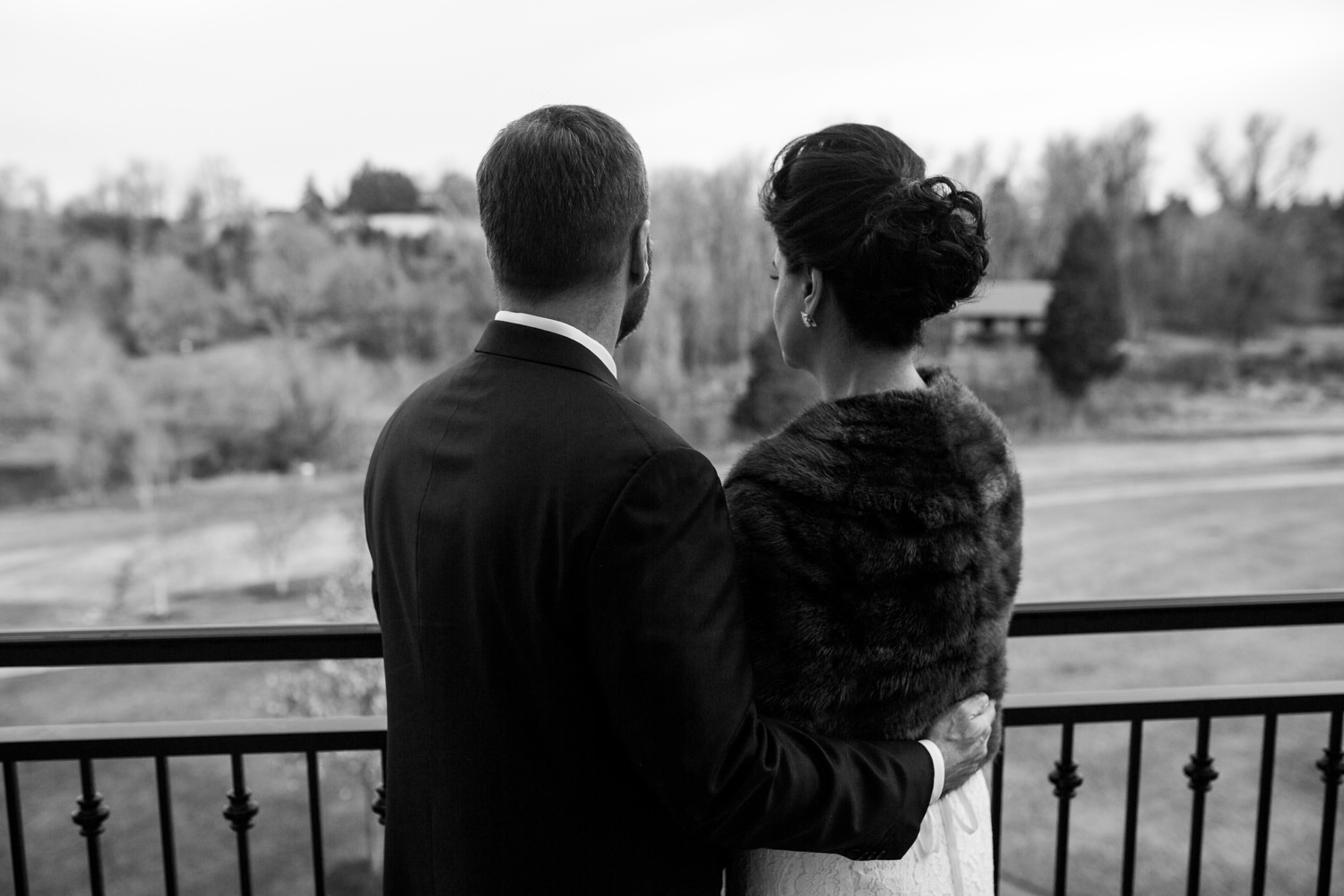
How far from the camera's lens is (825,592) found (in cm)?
96

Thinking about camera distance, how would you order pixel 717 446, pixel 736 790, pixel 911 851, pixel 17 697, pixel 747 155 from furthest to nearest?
pixel 747 155
pixel 717 446
pixel 17 697
pixel 911 851
pixel 736 790

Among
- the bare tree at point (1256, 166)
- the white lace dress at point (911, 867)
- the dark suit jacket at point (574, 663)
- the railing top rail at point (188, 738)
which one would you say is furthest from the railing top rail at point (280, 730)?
the bare tree at point (1256, 166)

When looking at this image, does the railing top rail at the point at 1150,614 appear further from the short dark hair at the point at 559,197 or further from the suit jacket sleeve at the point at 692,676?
the short dark hair at the point at 559,197

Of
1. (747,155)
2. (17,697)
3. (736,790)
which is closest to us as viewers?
(736,790)

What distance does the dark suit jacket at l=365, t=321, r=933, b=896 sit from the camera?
837 millimetres

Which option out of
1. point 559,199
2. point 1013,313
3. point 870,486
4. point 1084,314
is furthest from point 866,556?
point 1084,314

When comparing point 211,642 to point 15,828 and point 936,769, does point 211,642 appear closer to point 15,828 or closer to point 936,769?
point 15,828

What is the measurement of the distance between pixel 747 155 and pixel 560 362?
33528mm

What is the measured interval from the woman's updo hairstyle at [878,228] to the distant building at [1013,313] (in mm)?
29523

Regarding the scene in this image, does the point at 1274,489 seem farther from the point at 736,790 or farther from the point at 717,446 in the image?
the point at 736,790

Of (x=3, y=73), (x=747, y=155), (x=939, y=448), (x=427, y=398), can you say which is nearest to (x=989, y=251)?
(x=939, y=448)

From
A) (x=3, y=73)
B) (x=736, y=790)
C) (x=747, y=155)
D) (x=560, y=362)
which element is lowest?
(x=736, y=790)

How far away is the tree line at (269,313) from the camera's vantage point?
86.9 feet

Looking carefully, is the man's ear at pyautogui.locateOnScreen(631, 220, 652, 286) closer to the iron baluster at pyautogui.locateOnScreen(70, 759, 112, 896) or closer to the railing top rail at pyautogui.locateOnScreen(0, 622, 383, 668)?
the railing top rail at pyautogui.locateOnScreen(0, 622, 383, 668)
